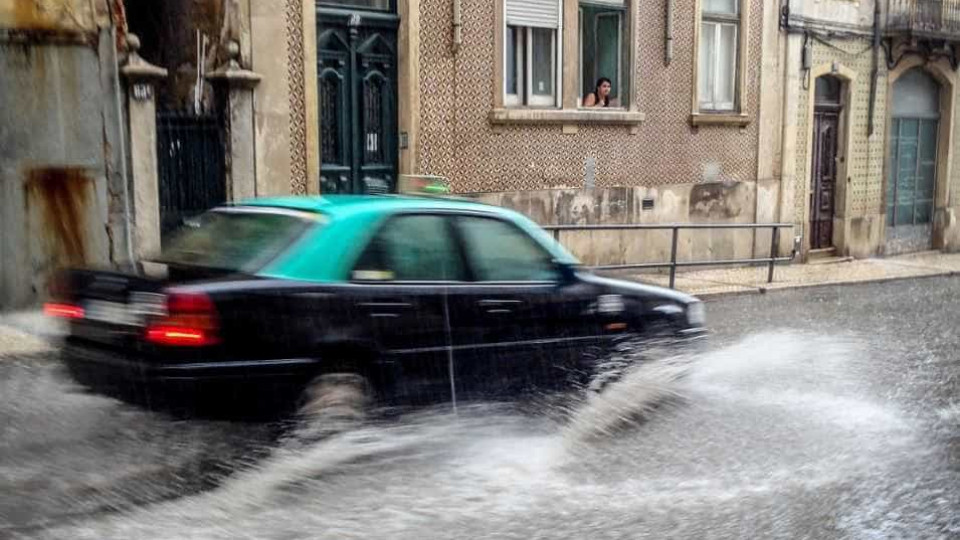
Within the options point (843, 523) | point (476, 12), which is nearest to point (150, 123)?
point (476, 12)

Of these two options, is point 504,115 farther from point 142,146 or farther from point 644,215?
point 142,146

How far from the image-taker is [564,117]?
15219mm

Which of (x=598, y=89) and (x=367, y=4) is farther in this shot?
(x=598, y=89)

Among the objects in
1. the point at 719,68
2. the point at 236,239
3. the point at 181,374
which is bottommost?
the point at 181,374

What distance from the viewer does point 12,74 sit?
10.3m

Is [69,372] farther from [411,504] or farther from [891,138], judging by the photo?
[891,138]

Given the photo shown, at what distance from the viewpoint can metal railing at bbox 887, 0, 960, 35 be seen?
789 inches

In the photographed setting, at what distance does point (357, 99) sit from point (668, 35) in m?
5.83

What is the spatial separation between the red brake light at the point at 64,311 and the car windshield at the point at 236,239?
1.85 ft

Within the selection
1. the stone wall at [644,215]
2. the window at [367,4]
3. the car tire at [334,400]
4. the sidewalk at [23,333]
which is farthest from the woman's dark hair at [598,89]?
the car tire at [334,400]

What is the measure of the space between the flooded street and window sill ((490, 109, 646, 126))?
6899 mm

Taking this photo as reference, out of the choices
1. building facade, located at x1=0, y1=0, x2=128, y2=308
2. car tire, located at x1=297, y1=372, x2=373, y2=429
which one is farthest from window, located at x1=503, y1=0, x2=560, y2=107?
car tire, located at x1=297, y1=372, x2=373, y2=429

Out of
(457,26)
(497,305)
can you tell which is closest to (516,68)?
(457,26)

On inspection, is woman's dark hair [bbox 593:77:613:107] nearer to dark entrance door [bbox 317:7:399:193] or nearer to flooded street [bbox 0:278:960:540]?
dark entrance door [bbox 317:7:399:193]
